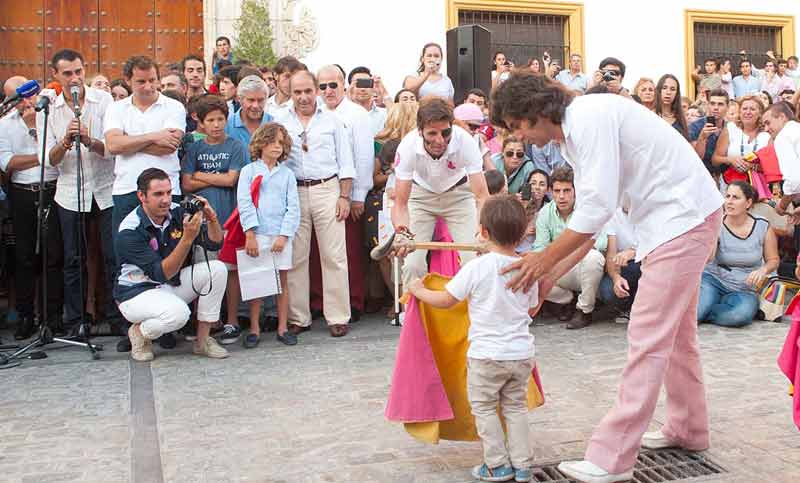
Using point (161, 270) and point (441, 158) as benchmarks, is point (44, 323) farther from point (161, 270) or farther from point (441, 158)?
point (441, 158)

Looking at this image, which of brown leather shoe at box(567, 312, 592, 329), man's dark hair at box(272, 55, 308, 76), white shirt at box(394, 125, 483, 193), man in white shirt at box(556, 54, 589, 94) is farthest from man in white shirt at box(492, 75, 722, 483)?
man in white shirt at box(556, 54, 589, 94)

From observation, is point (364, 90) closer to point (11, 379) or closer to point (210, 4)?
point (11, 379)

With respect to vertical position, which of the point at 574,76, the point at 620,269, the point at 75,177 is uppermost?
the point at 574,76

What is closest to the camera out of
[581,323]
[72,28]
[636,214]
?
[636,214]

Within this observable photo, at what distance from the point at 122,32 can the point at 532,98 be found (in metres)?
11.7

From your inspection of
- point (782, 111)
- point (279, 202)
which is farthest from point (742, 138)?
point (279, 202)

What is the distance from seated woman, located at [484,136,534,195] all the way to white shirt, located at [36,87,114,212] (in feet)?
10.5

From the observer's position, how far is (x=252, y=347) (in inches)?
261

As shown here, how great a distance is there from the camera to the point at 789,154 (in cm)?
808

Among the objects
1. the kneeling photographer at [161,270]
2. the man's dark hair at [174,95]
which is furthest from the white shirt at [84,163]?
→ the kneeling photographer at [161,270]

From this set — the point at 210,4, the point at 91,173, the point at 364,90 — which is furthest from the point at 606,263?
the point at 210,4

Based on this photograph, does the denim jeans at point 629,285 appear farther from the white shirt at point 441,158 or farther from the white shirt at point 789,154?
the white shirt at point 441,158

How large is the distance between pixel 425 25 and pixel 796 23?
7.79 m

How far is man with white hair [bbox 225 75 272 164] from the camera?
7273mm
